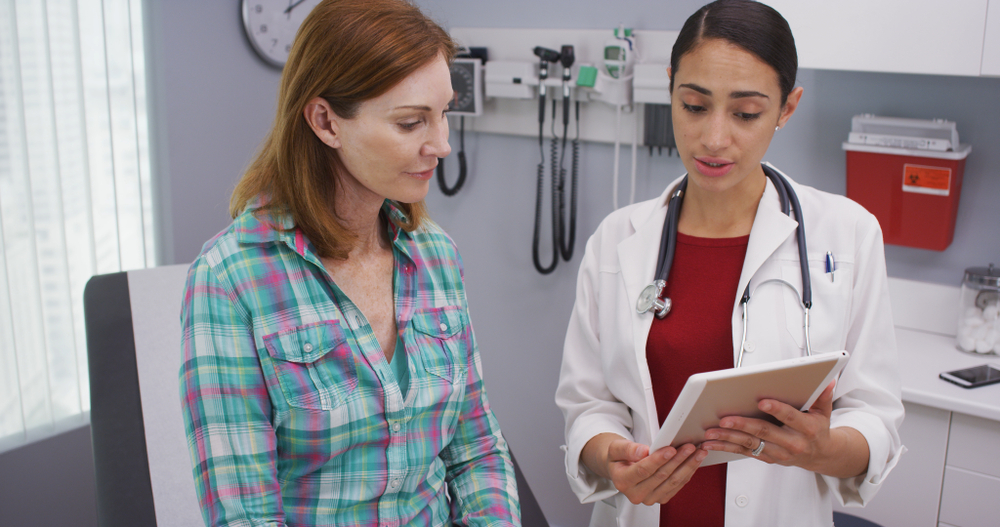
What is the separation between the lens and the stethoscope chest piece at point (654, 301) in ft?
3.92

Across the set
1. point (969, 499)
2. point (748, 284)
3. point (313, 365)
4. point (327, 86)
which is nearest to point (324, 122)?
point (327, 86)

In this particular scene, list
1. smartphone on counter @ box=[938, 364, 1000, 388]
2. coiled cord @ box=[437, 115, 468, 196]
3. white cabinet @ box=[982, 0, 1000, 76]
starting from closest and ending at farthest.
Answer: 1. white cabinet @ box=[982, 0, 1000, 76]
2. smartphone on counter @ box=[938, 364, 1000, 388]
3. coiled cord @ box=[437, 115, 468, 196]

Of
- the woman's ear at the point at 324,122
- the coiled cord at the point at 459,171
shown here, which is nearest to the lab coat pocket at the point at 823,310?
the woman's ear at the point at 324,122

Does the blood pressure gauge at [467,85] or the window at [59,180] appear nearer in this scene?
the window at [59,180]

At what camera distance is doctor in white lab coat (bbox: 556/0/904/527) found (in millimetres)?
1108

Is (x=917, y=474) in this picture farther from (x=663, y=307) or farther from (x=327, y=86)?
(x=327, y=86)

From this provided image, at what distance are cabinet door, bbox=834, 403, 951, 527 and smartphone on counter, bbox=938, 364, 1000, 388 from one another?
82 mm

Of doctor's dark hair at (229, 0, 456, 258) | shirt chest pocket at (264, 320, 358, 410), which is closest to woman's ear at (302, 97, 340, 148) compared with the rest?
doctor's dark hair at (229, 0, 456, 258)

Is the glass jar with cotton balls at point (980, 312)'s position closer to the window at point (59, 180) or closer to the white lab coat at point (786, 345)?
the white lab coat at point (786, 345)

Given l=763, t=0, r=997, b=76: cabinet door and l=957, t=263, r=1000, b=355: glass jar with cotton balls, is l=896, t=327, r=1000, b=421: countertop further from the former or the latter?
l=763, t=0, r=997, b=76: cabinet door

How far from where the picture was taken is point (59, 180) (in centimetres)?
197

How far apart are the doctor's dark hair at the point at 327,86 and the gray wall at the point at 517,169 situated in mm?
1313

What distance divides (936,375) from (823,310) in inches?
27.9

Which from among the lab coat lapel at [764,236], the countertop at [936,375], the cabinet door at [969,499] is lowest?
the cabinet door at [969,499]
